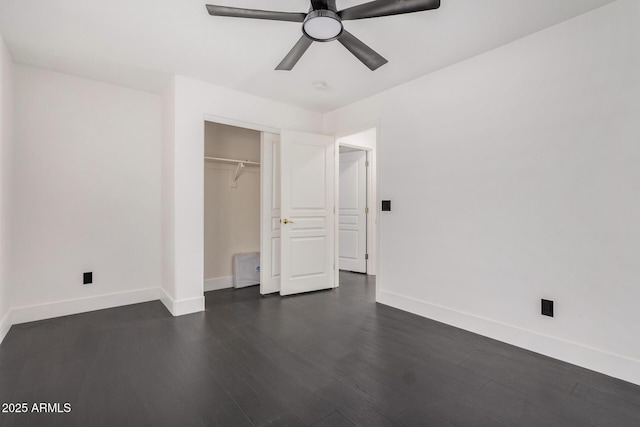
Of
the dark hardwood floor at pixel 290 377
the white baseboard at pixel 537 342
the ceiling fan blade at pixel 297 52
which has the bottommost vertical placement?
the dark hardwood floor at pixel 290 377

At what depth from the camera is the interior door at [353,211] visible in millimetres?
5176

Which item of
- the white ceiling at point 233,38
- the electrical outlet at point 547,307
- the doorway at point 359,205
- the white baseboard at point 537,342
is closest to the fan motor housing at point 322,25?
the white ceiling at point 233,38

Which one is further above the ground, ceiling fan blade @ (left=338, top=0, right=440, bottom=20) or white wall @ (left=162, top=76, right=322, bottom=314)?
ceiling fan blade @ (left=338, top=0, right=440, bottom=20)

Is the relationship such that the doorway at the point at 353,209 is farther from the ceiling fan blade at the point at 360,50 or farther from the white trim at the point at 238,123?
the ceiling fan blade at the point at 360,50

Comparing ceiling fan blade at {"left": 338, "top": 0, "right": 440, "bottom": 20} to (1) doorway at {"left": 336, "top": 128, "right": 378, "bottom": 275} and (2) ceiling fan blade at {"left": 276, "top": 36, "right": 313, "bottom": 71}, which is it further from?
(1) doorway at {"left": 336, "top": 128, "right": 378, "bottom": 275}

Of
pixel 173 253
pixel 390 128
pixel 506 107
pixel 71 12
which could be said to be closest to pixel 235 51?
pixel 71 12

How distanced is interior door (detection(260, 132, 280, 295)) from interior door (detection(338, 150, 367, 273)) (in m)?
1.74

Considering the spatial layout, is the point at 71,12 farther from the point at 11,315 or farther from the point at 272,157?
the point at 11,315

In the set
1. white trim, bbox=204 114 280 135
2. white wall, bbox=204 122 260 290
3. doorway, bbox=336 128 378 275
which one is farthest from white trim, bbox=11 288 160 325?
doorway, bbox=336 128 378 275

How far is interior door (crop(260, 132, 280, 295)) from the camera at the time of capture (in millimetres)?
3811

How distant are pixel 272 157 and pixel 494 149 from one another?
2.48m

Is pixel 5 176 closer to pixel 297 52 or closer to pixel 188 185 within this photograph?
pixel 188 185

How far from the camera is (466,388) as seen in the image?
1.82m

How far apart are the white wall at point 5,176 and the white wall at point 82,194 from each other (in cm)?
14
